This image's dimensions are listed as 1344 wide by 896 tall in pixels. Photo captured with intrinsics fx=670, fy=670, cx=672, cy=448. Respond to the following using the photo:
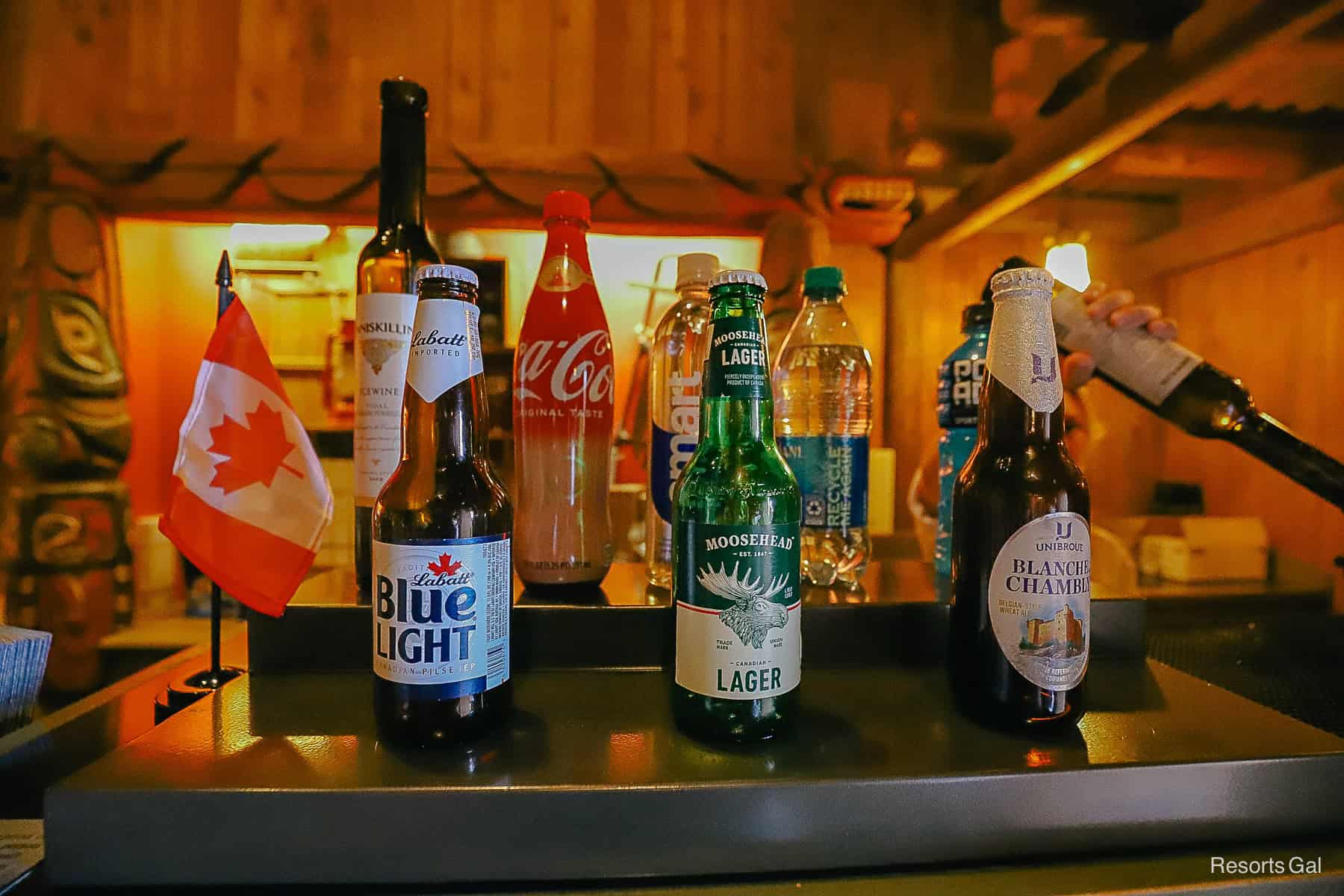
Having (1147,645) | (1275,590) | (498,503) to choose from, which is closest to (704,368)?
(498,503)

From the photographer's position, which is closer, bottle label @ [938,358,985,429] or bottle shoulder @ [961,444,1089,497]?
bottle shoulder @ [961,444,1089,497]

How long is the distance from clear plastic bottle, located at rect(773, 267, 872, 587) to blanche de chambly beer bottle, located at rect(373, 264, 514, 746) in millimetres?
365

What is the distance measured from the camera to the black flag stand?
641mm

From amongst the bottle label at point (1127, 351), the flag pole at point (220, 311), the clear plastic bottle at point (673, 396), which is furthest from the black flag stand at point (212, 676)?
the bottle label at point (1127, 351)

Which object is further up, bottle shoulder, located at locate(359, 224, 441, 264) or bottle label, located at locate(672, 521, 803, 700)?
bottle shoulder, located at locate(359, 224, 441, 264)

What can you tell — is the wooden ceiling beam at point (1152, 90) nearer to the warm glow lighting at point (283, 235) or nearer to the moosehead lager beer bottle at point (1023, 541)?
the moosehead lager beer bottle at point (1023, 541)

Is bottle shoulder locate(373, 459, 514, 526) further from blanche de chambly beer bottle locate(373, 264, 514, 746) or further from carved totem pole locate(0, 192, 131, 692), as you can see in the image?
carved totem pole locate(0, 192, 131, 692)

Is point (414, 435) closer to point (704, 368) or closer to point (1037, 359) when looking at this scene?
point (704, 368)

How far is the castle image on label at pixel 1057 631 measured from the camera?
0.52 meters

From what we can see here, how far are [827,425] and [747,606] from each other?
0.50 meters

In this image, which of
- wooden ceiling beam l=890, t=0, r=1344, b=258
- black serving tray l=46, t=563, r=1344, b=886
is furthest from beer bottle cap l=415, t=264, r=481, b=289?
wooden ceiling beam l=890, t=0, r=1344, b=258

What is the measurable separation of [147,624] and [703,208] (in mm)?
2333

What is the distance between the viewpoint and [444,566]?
0.50 metres

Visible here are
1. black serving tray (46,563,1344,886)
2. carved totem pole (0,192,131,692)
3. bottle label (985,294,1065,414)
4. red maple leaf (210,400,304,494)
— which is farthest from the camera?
carved totem pole (0,192,131,692)
